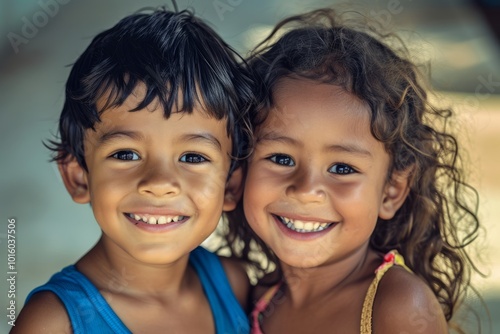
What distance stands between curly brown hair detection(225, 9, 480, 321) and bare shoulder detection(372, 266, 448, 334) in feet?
1.16

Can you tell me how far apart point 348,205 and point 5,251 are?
6.37ft

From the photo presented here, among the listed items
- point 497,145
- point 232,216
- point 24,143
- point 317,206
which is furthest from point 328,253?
point 497,145

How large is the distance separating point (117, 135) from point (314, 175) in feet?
1.60

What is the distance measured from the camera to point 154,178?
5.57 feet

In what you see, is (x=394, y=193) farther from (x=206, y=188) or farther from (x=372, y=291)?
(x=206, y=188)

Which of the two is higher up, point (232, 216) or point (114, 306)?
point (232, 216)

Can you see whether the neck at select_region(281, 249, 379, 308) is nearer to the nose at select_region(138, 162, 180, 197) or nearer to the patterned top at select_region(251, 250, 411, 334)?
the patterned top at select_region(251, 250, 411, 334)

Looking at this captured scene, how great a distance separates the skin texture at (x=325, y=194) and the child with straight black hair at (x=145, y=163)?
0.10 meters

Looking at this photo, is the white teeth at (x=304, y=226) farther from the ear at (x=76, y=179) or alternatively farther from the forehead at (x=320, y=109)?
the ear at (x=76, y=179)

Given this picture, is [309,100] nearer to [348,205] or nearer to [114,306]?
[348,205]

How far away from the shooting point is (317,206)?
184cm
